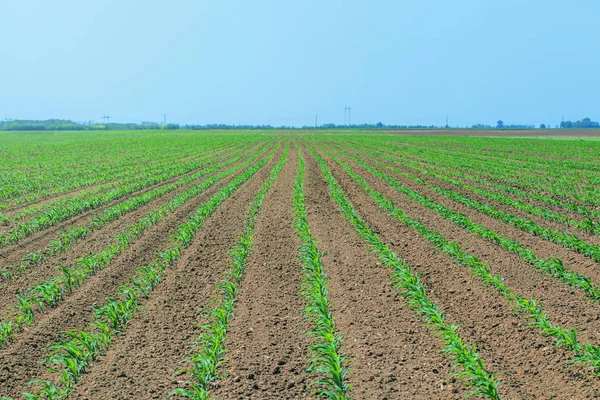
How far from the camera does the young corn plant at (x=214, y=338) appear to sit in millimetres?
4941

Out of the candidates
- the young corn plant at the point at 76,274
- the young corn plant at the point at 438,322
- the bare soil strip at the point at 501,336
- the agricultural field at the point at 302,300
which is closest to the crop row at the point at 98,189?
the agricultural field at the point at 302,300

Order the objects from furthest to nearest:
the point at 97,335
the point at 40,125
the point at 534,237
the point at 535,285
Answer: the point at 40,125, the point at 534,237, the point at 535,285, the point at 97,335

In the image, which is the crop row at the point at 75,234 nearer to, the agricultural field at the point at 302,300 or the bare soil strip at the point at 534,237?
the agricultural field at the point at 302,300

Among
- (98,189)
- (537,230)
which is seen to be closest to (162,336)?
(537,230)

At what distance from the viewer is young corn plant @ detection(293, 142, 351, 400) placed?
4.91 meters

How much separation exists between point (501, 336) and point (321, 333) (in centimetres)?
211

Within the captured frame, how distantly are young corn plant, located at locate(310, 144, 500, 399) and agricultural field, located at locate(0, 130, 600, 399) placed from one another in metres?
0.03

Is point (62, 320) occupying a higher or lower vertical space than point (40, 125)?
lower

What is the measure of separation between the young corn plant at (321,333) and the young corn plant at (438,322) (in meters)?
1.10

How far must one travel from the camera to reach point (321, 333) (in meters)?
5.86

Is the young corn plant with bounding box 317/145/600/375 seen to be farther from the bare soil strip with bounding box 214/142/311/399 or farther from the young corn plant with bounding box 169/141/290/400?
the young corn plant with bounding box 169/141/290/400

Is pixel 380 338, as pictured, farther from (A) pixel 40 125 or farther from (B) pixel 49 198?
(A) pixel 40 125

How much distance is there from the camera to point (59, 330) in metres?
6.33

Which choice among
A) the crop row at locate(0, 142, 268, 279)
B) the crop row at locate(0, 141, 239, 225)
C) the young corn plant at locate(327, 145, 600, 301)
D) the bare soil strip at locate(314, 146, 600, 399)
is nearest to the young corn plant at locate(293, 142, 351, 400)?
the bare soil strip at locate(314, 146, 600, 399)
